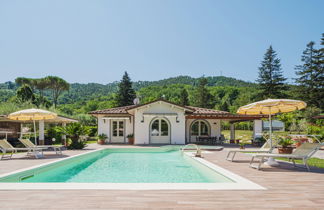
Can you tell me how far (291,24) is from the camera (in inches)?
675

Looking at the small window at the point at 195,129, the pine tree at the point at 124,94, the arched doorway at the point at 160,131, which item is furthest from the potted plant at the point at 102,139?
the pine tree at the point at 124,94

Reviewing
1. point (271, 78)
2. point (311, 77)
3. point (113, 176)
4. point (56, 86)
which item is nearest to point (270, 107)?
point (113, 176)

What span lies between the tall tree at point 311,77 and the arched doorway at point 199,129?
25.3 meters

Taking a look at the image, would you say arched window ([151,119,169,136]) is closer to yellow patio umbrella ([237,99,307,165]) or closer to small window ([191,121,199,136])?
small window ([191,121,199,136])

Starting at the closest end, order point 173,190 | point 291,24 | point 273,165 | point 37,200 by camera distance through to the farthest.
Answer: point 37,200 → point 173,190 → point 273,165 → point 291,24

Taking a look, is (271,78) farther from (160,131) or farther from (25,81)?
(25,81)

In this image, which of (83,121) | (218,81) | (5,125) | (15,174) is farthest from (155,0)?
(218,81)

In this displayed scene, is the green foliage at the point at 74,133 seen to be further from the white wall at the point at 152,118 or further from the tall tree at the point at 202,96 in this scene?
the tall tree at the point at 202,96

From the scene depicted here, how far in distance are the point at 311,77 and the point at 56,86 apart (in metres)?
54.1

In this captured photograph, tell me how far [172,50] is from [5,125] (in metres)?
16.4

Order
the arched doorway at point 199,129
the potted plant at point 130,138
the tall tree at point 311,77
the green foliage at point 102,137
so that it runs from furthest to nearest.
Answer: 1. the tall tree at point 311,77
2. the arched doorway at point 199,129
3. the potted plant at point 130,138
4. the green foliage at point 102,137

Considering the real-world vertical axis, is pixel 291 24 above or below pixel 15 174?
above

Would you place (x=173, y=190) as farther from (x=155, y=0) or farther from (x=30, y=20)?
(x=30, y=20)

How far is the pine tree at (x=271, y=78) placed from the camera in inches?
1704
